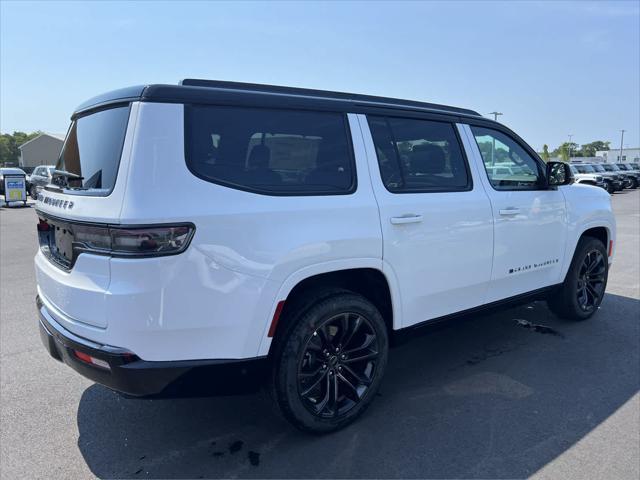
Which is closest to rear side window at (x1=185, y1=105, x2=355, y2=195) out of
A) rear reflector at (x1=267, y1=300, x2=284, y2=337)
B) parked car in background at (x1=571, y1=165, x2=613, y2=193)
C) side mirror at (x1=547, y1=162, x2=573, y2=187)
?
rear reflector at (x1=267, y1=300, x2=284, y2=337)

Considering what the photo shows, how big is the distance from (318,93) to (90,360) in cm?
206

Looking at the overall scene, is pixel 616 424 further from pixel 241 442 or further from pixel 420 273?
pixel 241 442

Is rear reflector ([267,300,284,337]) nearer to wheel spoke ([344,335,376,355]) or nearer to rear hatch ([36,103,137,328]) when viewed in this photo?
wheel spoke ([344,335,376,355])

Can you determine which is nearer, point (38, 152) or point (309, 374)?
point (309, 374)

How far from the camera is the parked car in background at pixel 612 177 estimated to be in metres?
28.6

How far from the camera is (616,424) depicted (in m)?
3.07

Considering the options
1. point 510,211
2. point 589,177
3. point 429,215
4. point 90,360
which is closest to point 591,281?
point 510,211

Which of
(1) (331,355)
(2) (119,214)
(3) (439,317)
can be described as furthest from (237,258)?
(3) (439,317)

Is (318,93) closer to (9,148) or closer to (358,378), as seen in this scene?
(358,378)

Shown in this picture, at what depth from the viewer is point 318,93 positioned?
3109 mm

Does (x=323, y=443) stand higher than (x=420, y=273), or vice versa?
(x=420, y=273)

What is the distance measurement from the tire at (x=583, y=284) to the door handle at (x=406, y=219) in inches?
95.9

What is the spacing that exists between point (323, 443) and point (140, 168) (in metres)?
1.89

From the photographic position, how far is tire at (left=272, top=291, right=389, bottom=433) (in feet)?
8.84
